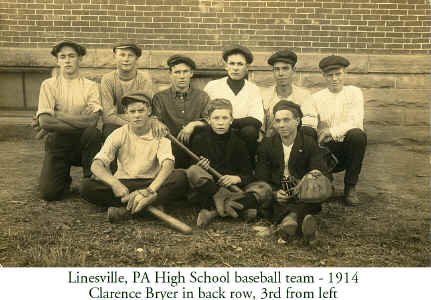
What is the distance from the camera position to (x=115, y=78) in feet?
13.7

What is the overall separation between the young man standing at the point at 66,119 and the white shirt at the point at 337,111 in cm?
208

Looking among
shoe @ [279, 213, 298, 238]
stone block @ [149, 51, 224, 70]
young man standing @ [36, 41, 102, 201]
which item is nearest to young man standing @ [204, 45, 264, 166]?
stone block @ [149, 51, 224, 70]

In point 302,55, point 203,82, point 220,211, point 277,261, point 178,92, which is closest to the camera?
point 277,261

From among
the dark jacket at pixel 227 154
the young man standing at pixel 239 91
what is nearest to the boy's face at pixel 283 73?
the young man standing at pixel 239 91

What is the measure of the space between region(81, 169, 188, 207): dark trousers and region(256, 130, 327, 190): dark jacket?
26.6 inches

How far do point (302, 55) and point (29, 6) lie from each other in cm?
307

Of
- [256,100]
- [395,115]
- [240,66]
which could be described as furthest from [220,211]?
[395,115]

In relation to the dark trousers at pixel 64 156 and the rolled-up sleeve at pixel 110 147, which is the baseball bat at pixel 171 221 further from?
the dark trousers at pixel 64 156

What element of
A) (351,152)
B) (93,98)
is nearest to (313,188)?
(351,152)

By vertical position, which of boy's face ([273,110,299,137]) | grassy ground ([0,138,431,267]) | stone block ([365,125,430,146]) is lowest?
grassy ground ([0,138,431,267])

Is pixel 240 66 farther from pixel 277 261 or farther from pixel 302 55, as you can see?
pixel 277 261

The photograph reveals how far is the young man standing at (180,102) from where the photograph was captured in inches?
159

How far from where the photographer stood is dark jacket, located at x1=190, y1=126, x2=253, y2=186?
372cm

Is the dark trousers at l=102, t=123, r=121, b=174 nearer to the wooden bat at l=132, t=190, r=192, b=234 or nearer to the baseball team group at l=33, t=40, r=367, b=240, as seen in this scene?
the baseball team group at l=33, t=40, r=367, b=240
